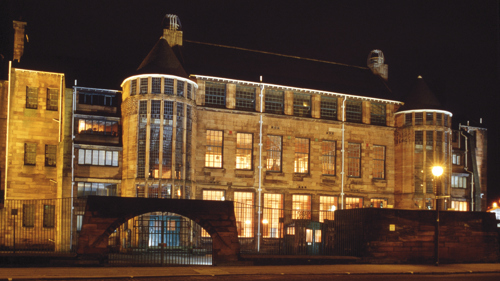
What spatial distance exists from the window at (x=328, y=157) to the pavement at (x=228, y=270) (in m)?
16.7

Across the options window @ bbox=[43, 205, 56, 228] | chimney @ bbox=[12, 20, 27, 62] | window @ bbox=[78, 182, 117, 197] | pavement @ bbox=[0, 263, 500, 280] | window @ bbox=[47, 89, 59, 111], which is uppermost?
chimney @ bbox=[12, 20, 27, 62]

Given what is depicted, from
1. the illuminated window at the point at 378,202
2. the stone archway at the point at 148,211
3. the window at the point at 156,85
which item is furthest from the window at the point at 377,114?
the stone archway at the point at 148,211

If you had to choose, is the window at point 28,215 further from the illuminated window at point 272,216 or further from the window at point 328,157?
the window at point 328,157

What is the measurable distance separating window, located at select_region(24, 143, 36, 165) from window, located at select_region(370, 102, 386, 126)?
26238 millimetres

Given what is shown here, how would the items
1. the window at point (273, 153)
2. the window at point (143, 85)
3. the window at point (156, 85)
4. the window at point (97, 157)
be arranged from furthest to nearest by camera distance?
1. the window at point (273, 153)
2. the window at point (97, 157)
3. the window at point (143, 85)
4. the window at point (156, 85)

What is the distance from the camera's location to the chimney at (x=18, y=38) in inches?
1517

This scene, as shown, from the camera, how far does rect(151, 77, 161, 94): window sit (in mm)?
35906

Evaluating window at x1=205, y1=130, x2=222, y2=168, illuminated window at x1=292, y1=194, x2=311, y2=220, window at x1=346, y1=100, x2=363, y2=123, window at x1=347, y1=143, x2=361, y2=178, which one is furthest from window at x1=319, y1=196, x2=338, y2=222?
window at x1=205, y1=130, x2=222, y2=168

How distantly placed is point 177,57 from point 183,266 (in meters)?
20.7

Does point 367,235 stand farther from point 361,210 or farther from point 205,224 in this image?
point 205,224

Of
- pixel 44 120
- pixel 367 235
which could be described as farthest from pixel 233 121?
pixel 367 235

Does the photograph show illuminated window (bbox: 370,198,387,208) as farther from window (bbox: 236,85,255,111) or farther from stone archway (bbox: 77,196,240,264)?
stone archway (bbox: 77,196,240,264)

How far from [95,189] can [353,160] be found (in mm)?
20171

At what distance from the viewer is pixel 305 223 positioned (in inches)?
1253
